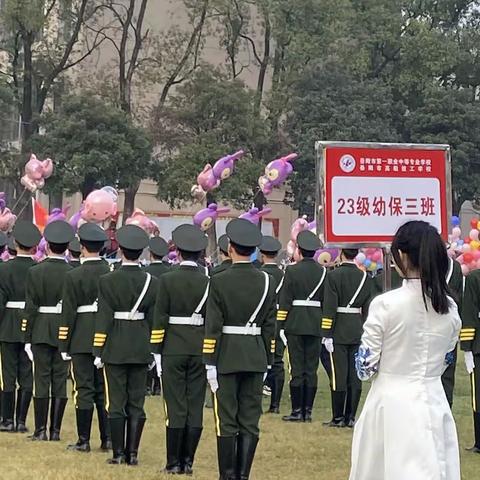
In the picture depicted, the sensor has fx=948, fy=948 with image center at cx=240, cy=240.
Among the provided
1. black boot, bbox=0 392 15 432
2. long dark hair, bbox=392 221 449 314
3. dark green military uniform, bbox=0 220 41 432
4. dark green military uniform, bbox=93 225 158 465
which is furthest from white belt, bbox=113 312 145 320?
long dark hair, bbox=392 221 449 314

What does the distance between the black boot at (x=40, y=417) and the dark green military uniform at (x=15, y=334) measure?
20.7 inches

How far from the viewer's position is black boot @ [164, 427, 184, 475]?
705 centimetres

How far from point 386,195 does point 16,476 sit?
3343 millimetres

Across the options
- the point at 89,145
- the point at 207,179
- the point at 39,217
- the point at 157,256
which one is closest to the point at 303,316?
the point at 157,256

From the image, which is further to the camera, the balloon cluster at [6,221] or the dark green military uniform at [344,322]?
the balloon cluster at [6,221]

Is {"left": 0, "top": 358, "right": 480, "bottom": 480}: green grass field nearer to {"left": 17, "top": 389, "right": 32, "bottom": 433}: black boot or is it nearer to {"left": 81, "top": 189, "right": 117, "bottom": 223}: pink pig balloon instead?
{"left": 17, "top": 389, "right": 32, "bottom": 433}: black boot

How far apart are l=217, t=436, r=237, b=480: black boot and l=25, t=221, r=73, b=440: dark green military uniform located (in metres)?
2.19

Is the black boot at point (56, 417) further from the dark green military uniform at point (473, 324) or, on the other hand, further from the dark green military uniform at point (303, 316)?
the dark green military uniform at point (473, 324)

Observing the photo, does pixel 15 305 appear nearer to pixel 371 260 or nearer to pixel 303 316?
pixel 303 316

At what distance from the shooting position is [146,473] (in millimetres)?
6969

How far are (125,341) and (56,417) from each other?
63.4 inches

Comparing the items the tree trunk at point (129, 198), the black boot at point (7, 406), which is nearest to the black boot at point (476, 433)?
the black boot at point (7, 406)

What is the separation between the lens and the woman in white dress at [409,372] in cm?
399

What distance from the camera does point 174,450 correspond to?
709 centimetres
